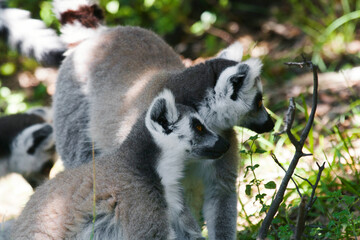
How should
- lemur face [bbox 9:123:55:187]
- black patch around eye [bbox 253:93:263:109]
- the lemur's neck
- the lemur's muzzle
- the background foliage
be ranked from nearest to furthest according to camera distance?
1. the lemur's neck
2. the lemur's muzzle
3. black patch around eye [bbox 253:93:263:109]
4. lemur face [bbox 9:123:55:187]
5. the background foliage

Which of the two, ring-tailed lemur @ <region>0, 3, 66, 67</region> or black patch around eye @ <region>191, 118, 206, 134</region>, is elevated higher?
ring-tailed lemur @ <region>0, 3, 66, 67</region>

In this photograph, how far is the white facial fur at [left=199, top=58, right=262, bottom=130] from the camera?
12.7 ft

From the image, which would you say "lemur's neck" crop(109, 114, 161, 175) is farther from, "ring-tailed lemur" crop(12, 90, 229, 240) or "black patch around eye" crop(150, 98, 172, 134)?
"black patch around eye" crop(150, 98, 172, 134)

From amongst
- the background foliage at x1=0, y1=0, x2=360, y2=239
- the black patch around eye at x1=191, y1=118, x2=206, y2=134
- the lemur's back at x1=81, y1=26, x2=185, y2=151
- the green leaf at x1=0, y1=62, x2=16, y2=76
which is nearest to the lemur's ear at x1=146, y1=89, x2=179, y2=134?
the black patch around eye at x1=191, y1=118, x2=206, y2=134

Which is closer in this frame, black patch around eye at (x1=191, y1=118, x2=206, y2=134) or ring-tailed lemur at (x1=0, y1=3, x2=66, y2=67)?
black patch around eye at (x1=191, y1=118, x2=206, y2=134)

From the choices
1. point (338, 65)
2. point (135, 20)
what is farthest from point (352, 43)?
point (135, 20)

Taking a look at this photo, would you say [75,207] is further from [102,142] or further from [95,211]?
[102,142]

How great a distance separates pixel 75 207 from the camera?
3357 millimetres

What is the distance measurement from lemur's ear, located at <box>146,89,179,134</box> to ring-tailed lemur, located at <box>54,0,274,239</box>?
0.48 meters

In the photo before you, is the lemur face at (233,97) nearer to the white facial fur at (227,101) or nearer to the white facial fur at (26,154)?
the white facial fur at (227,101)

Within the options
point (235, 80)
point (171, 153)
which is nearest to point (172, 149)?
point (171, 153)

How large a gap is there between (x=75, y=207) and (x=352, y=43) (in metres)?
5.76

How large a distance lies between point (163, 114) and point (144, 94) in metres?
0.98

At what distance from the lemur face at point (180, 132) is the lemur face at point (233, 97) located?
385 millimetres
